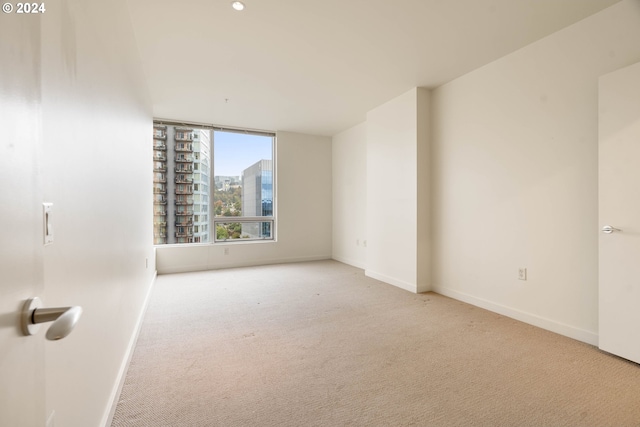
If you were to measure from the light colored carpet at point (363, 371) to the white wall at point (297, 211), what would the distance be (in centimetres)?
224

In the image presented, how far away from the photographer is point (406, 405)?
160 centimetres

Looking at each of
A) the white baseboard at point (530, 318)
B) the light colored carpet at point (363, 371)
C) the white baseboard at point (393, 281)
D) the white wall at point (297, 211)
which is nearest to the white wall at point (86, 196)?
the light colored carpet at point (363, 371)

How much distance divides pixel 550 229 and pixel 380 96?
2509 millimetres

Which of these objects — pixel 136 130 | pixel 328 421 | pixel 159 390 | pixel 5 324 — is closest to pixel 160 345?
pixel 159 390

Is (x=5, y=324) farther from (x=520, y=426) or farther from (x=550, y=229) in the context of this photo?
(x=550, y=229)

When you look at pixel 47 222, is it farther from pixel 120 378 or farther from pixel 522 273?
pixel 522 273

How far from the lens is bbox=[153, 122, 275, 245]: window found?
499 cm

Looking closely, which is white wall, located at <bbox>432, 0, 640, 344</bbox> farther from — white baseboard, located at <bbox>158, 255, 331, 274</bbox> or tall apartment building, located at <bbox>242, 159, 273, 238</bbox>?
tall apartment building, located at <bbox>242, 159, 273, 238</bbox>

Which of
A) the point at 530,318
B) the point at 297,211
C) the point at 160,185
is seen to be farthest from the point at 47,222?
the point at 297,211

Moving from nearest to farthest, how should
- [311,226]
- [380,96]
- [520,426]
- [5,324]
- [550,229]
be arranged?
[5,324] → [520,426] → [550,229] → [380,96] → [311,226]

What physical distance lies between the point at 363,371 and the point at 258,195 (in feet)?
14.1

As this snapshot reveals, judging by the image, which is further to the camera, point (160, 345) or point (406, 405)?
point (160, 345)

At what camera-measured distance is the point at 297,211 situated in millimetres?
5836

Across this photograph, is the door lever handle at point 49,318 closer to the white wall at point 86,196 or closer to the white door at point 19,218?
the white door at point 19,218
